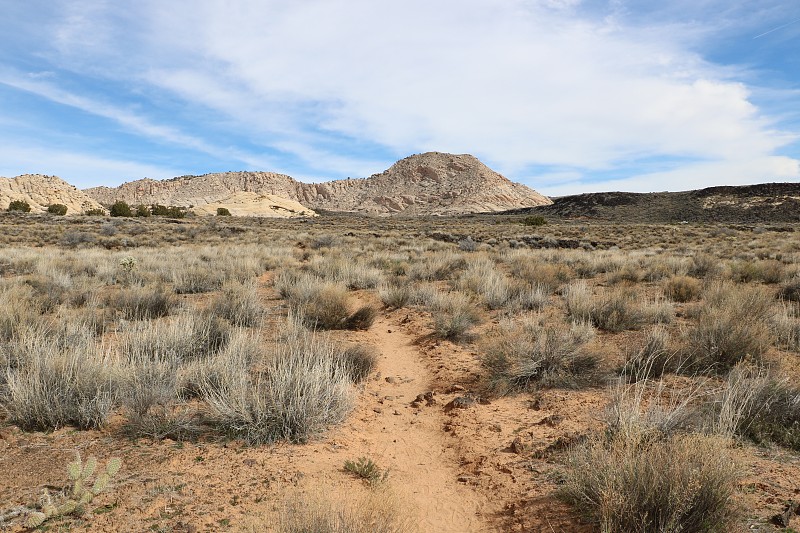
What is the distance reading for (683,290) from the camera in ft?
30.1

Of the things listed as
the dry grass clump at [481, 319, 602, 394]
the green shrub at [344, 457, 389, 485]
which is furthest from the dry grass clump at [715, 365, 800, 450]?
the green shrub at [344, 457, 389, 485]

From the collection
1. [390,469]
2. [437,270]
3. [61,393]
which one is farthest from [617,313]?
[61,393]

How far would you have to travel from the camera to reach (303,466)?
131 inches

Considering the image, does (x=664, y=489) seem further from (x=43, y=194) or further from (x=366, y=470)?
(x=43, y=194)

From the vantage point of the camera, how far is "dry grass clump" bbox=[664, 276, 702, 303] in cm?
915

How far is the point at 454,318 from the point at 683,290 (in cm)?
532

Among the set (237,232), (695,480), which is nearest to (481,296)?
(695,480)

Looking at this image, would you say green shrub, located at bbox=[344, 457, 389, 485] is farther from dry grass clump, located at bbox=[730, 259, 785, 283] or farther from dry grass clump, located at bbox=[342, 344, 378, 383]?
dry grass clump, located at bbox=[730, 259, 785, 283]

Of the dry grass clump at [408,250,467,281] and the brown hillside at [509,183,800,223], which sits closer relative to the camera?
the dry grass clump at [408,250,467,281]

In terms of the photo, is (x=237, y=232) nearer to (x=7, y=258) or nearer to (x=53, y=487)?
(x=7, y=258)

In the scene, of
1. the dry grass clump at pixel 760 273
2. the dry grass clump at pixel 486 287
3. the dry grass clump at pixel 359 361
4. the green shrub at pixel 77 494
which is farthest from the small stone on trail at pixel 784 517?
the dry grass clump at pixel 760 273

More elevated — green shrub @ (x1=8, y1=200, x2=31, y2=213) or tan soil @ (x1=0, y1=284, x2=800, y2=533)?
green shrub @ (x1=8, y1=200, x2=31, y2=213)

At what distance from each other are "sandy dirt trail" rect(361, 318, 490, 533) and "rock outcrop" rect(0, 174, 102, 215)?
62.5m

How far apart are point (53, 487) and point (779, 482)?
470cm
